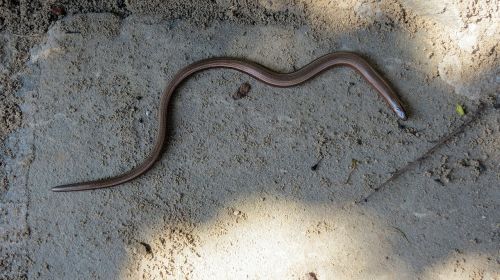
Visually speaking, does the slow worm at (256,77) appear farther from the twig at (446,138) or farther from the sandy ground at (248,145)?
the twig at (446,138)

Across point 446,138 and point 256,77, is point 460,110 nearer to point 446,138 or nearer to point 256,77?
point 446,138

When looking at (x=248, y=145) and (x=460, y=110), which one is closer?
(x=460, y=110)

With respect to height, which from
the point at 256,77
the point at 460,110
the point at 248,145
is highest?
the point at 256,77

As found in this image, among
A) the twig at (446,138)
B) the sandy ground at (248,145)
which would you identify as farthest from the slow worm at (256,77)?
the twig at (446,138)

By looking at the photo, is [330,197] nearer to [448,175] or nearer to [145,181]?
Answer: [448,175]

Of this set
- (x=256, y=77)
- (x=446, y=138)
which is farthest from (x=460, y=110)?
(x=256, y=77)

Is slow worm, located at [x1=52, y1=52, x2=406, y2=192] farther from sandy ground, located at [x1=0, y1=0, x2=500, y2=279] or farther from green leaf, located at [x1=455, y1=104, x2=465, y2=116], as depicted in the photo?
green leaf, located at [x1=455, y1=104, x2=465, y2=116]
